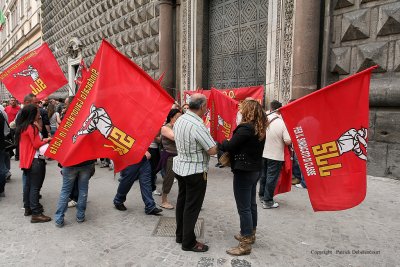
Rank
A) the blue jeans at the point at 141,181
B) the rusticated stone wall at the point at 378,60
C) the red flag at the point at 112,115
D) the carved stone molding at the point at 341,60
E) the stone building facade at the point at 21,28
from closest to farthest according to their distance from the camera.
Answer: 1. the red flag at the point at 112,115
2. the blue jeans at the point at 141,181
3. the rusticated stone wall at the point at 378,60
4. the carved stone molding at the point at 341,60
5. the stone building facade at the point at 21,28

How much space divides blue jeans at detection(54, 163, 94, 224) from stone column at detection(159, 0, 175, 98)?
23.1ft

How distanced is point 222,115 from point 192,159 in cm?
249

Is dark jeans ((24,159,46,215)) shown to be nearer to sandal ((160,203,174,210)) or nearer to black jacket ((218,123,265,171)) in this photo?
sandal ((160,203,174,210))

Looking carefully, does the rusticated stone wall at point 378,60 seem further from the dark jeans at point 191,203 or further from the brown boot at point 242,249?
the dark jeans at point 191,203

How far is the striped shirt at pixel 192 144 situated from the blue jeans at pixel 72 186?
153 centimetres

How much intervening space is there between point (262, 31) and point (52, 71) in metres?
5.23

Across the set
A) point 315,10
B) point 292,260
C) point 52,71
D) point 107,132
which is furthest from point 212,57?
point 292,260

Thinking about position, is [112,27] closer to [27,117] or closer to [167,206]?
[27,117]

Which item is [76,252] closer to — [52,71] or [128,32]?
[52,71]

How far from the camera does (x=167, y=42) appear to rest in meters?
10.9

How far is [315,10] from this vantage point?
22.3 feet

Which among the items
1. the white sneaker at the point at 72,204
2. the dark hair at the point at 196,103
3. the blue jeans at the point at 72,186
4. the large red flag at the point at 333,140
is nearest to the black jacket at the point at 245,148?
the large red flag at the point at 333,140

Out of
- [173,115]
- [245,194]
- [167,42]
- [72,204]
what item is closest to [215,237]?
[245,194]

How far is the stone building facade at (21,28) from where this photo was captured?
91.5 feet
